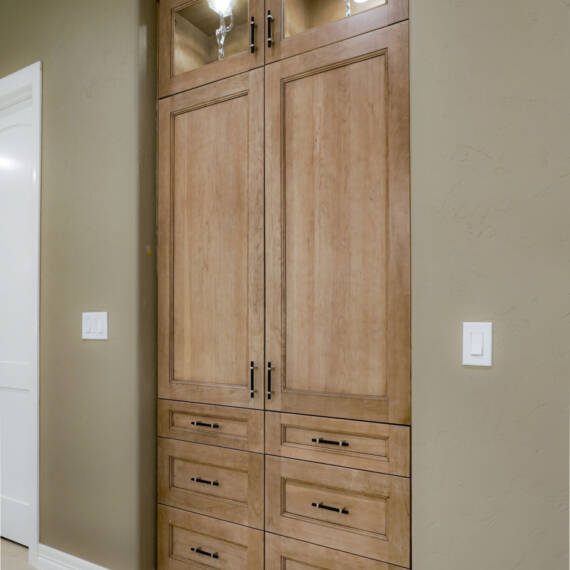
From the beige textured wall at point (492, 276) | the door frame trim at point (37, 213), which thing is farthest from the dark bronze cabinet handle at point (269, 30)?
the door frame trim at point (37, 213)

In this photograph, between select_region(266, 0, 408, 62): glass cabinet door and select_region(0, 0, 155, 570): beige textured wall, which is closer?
select_region(266, 0, 408, 62): glass cabinet door

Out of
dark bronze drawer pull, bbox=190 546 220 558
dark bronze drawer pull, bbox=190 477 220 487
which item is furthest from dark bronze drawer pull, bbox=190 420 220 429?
dark bronze drawer pull, bbox=190 546 220 558

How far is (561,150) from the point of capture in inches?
52.1

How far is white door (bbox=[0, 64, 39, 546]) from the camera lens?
2.65 meters

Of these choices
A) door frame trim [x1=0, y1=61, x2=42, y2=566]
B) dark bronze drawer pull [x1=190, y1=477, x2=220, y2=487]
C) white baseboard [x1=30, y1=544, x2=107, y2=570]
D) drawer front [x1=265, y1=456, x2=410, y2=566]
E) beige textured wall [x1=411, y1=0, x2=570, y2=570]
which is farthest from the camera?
door frame trim [x1=0, y1=61, x2=42, y2=566]

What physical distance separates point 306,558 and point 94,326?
1236 millimetres

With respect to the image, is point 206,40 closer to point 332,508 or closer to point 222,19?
point 222,19

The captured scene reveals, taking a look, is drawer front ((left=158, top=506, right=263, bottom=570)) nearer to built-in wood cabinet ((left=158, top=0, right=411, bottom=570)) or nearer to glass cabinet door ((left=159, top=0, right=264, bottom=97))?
built-in wood cabinet ((left=158, top=0, right=411, bottom=570))

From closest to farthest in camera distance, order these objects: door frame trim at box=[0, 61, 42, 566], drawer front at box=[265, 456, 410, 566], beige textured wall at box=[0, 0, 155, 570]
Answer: drawer front at box=[265, 456, 410, 566]
beige textured wall at box=[0, 0, 155, 570]
door frame trim at box=[0, 61, 42, 566]

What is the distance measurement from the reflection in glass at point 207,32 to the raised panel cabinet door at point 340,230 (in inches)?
10.8

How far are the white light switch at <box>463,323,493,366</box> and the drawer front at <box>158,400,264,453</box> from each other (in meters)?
0.77

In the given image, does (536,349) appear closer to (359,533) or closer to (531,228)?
(531,228)

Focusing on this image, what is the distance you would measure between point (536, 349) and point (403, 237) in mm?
479

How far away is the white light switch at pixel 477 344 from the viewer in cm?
140
